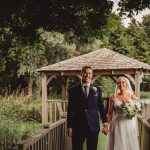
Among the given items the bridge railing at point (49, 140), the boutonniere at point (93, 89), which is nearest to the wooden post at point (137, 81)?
the bridge railing at point (49, 140)

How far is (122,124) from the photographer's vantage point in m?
9.64

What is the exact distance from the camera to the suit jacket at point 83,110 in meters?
7.81

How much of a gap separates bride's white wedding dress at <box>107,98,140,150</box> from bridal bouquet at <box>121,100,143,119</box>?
0.17m

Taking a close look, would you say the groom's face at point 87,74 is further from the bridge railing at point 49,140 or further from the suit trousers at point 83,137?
the bridge railing at point 49,140

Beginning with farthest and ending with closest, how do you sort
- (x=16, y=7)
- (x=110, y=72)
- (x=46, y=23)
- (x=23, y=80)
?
1. (x=23, y=80)
2. (x=110, y=72)
3. (x=46, y=23)
4. (x=16, y=7)

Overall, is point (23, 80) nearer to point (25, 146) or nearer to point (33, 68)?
point (33, 68)

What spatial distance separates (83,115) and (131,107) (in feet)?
5.43


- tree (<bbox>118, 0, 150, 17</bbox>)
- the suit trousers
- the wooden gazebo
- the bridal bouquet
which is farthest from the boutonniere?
the wooden gazebo

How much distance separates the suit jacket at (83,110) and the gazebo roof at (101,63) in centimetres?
1478

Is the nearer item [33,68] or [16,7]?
[16,7]

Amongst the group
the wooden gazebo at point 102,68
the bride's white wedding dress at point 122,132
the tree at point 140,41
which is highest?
the tree at point 140,41

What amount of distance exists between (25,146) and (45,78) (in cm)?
1827

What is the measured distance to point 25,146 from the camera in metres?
5.98

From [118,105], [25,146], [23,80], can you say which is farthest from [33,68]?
[25,146]
